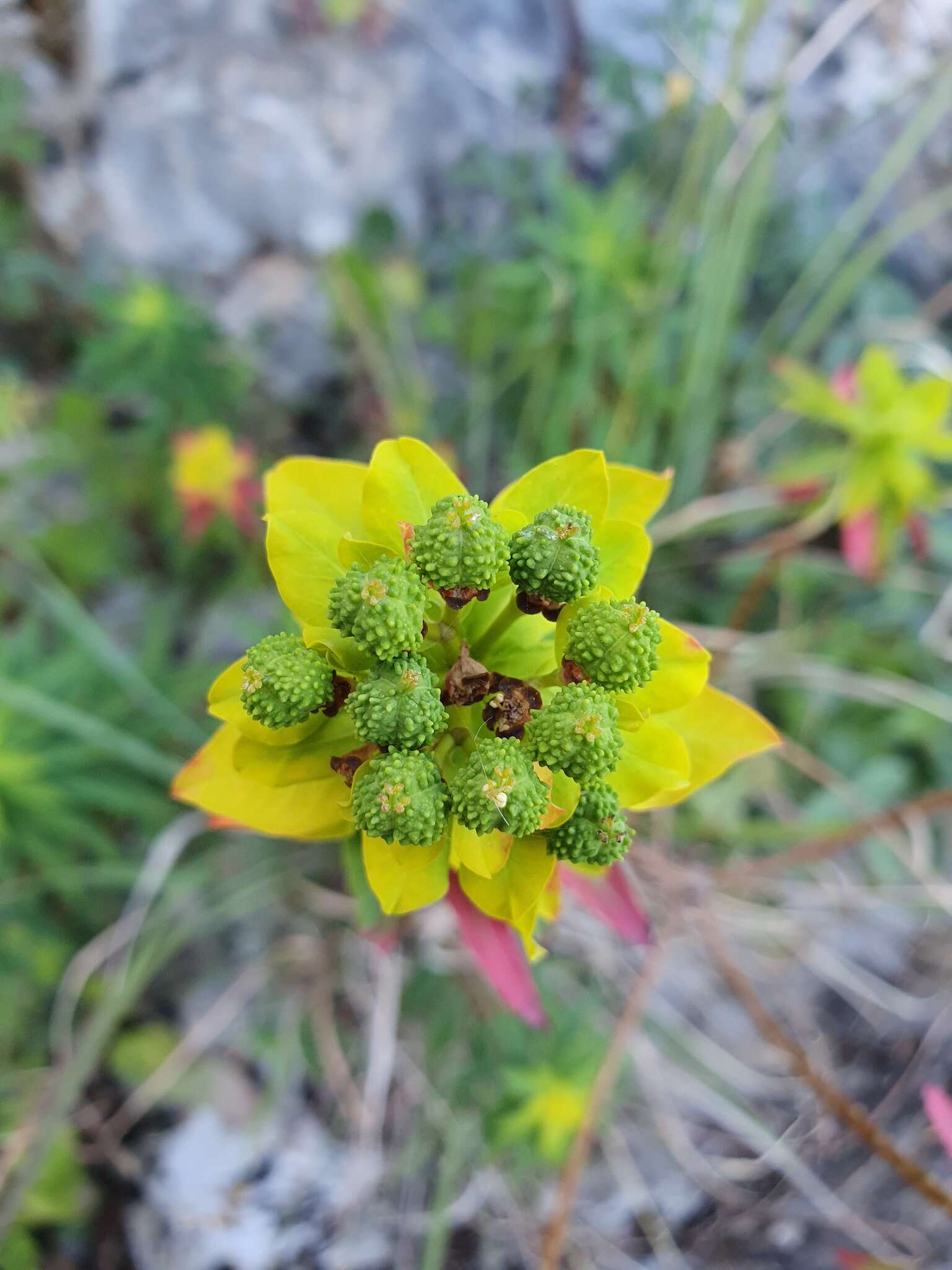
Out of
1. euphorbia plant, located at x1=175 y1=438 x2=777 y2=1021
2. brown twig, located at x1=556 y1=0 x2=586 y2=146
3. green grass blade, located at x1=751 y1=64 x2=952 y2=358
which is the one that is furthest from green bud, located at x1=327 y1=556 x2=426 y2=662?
brown twig, located at x1=556 y1=0 x2=586 y2=146

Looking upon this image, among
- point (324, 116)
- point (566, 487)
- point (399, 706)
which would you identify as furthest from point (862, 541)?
point (324, 116)

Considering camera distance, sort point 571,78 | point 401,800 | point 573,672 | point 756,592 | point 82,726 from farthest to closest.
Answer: point 571,78 < point 756,592 < point 82,726 < point 573,672 < point 401,800

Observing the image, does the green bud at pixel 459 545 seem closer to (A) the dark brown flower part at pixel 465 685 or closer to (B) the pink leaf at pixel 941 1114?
(A) the dark brown flower part at pixel 465 685

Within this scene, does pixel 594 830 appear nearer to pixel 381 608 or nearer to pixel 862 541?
pixel 381 608

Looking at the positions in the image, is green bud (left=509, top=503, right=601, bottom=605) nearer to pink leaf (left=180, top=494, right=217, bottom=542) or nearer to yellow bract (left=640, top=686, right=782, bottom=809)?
yellow bract (left=640, top=686, right=782, bottom=809)

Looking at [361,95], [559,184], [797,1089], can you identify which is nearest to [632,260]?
[559,184]

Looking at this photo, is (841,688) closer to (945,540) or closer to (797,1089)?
(945,540)

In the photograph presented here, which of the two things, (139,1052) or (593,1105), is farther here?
(139,1052)
